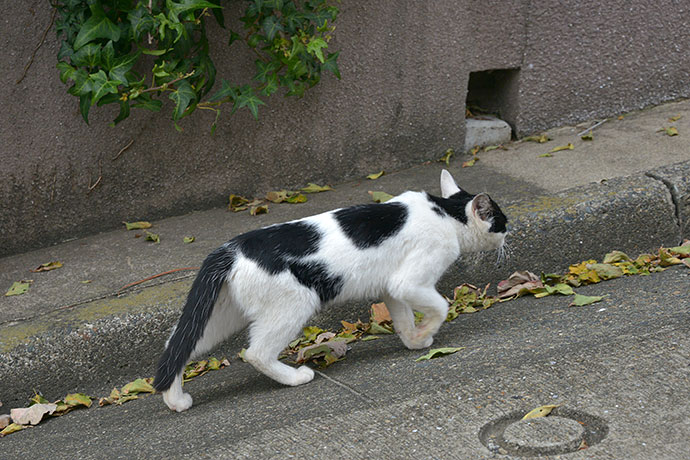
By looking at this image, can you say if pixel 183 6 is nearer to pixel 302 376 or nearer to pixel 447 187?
pixel 447 187

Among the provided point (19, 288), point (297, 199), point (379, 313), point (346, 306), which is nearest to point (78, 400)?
point (19, 288)

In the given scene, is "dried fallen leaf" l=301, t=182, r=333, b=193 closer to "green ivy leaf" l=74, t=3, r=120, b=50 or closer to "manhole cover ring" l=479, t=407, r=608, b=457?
"green ivy leaf" l=74, t=3, r=120, b=50

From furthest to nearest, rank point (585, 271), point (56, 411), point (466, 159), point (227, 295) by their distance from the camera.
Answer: point (466, 159)
point (585, 271)
point (56, 411)
point (227, 295)

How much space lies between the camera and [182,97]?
4.25m

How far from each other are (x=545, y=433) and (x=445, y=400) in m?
0.40

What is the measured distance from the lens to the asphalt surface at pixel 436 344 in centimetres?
259

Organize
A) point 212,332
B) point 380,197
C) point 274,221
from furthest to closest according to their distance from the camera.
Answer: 1. point 380,197
2. point 274,221
3. point 212,332

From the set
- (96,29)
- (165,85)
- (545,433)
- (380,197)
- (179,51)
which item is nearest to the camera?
(545,433)

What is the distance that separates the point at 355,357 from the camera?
3.45 metres

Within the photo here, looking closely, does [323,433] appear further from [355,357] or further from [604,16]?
[604,16]

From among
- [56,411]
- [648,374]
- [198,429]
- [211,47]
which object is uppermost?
[211,47]

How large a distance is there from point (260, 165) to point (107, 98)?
1.08 m

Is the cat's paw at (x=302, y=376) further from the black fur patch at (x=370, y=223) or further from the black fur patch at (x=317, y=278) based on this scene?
the black fur patch at (x=370, y=223)

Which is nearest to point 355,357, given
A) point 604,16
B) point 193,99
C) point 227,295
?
point 227,295
